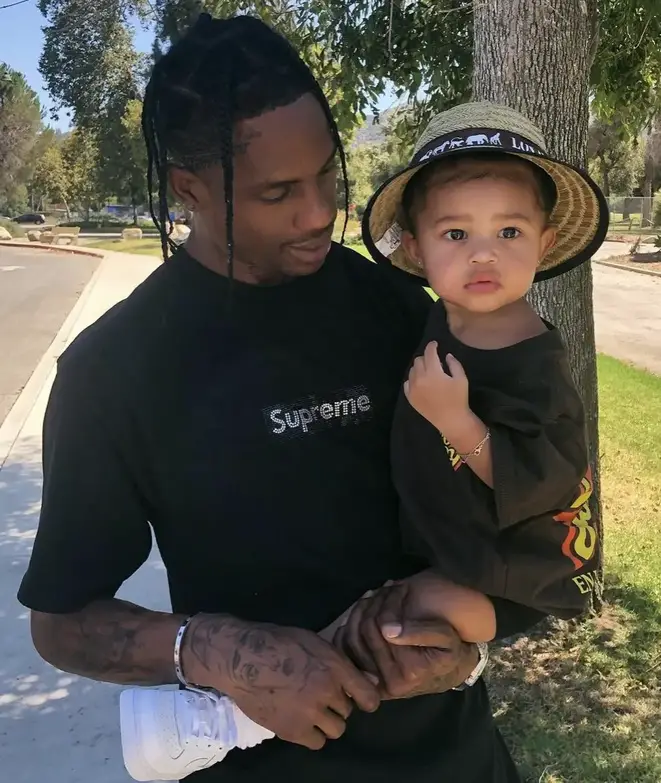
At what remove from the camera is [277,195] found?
1355mm

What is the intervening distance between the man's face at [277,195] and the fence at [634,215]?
33.0 m

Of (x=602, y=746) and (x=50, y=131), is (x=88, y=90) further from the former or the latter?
(x=602, y=746)

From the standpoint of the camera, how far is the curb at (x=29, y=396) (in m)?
7.28

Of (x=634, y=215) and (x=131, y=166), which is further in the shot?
(x=131, y=166)

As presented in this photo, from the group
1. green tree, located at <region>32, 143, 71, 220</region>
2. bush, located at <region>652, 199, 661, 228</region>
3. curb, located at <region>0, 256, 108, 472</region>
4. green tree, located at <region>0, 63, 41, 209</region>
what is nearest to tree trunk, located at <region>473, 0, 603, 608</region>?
curb, located at <region>0, 256, 108, 472</region>

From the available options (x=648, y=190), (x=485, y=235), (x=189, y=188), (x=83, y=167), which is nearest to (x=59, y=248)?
(x=83, y=167)

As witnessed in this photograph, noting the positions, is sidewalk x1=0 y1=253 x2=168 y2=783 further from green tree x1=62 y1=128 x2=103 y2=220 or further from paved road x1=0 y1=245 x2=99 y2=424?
green tree x1=62 y1=128 x2=103 y2=220

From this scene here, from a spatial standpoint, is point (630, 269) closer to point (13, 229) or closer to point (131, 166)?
point (13, 229)

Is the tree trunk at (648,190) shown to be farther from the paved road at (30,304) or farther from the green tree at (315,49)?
the green tree at (315,49)

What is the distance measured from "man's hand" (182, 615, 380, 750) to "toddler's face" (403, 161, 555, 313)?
1.93 feet

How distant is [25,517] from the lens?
5.55 m

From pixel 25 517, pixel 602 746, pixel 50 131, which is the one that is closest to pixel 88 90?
pixel 50 131

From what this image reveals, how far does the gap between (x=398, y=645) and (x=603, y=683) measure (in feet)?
9.58

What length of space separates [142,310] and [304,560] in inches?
18.0
